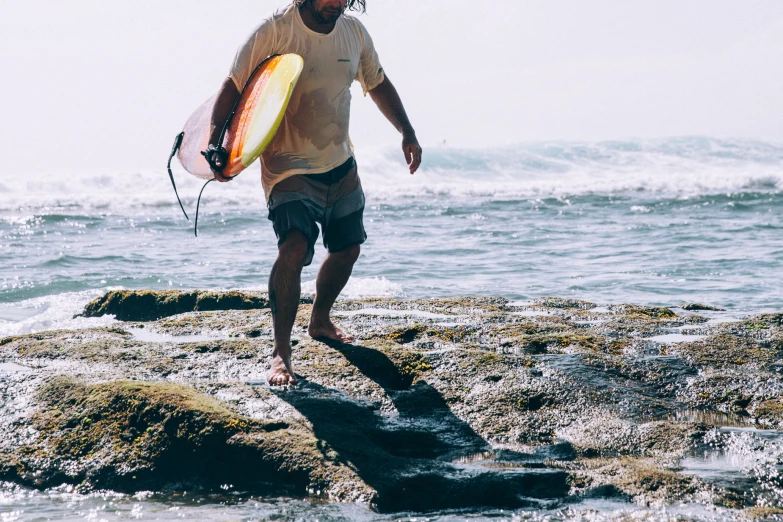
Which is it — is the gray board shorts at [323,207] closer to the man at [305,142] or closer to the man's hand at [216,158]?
the man at [305,142]

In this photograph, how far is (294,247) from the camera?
155 inches

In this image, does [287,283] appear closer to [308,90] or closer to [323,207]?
[323,207]

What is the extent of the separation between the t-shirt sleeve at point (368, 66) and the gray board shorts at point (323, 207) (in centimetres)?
48

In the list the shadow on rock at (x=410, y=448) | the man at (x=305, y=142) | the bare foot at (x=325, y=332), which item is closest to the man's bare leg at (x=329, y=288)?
the bare foot at (x=325, y=332)

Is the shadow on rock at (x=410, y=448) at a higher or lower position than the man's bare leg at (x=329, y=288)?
lower

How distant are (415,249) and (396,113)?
8076 mm

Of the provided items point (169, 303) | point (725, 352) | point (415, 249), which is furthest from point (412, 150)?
point (415, 249)

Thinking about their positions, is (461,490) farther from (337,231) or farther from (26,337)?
(26,337)

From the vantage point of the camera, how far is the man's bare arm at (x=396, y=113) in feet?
14.9

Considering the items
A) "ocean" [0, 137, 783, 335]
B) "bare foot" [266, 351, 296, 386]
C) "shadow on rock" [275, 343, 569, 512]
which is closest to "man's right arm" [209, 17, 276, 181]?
"bare foot" [266, 351, 296, 386]

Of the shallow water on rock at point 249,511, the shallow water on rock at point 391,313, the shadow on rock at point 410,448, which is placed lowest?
the shallow water on rock at point 249,511

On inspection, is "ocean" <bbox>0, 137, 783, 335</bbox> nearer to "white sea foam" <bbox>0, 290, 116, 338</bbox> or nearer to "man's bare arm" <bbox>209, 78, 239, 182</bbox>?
"white sea foam" <bbox>0, 290, 116, 338</bbox>

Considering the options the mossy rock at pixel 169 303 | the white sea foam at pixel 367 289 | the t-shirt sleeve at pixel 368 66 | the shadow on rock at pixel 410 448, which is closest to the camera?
the shadow on rock at pixel 410 448

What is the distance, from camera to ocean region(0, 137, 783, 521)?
2740 millimetres
